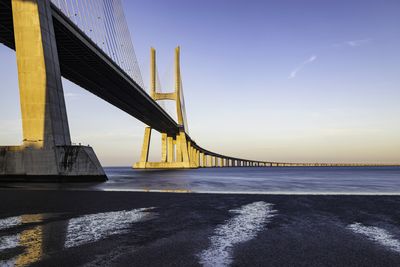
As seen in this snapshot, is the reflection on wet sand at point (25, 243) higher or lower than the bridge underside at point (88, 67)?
lower

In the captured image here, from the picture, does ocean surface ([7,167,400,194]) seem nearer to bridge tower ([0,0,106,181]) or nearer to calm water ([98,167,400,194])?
calm water ([98,167,400,194])

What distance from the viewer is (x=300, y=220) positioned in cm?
750

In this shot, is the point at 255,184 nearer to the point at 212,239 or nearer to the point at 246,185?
the point at 246,185

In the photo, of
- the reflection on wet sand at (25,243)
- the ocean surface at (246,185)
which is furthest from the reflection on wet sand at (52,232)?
the ocean surface at (246,185)

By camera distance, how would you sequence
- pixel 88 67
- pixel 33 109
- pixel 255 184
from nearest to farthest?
1. pixel 33 109
2. pixel 255 184
3. pixel 88 67

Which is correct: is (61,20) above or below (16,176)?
above

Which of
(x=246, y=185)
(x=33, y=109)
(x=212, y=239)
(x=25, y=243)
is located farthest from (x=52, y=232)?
(x=246, y=185)

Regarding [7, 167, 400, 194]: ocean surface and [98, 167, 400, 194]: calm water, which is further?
[98, 167, 400, 194]: calm water

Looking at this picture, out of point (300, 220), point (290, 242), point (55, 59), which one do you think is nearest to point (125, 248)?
point (290, 242)

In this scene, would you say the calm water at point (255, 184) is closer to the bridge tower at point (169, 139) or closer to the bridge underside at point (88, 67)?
the bridge underside at point (88, 67)

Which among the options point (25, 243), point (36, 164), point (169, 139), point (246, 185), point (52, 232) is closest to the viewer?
point (25, 243)

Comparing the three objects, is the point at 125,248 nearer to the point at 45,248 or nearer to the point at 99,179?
the point at 45,248

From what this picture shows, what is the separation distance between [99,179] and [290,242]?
19498mm

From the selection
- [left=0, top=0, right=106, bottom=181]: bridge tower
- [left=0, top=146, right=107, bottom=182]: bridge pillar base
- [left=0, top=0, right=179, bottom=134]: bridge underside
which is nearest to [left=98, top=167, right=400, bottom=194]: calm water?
[left=0, top=146, right=107, bottom=182]: bridge pillar base
